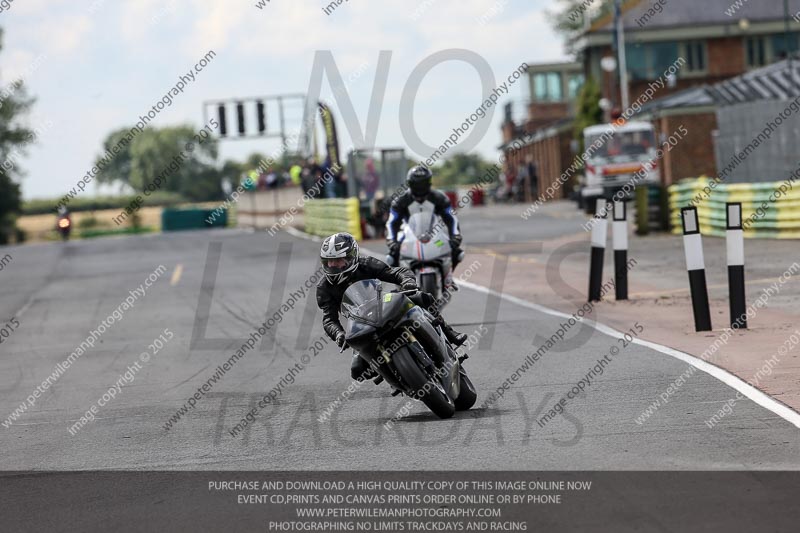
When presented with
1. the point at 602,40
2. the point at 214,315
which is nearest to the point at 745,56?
the point at 602,40

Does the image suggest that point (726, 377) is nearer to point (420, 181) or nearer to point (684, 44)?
point (420, 181)

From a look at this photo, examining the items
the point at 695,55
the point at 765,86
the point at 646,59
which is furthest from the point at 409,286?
the point at 695,55

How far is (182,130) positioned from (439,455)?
509ft

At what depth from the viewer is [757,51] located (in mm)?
62062

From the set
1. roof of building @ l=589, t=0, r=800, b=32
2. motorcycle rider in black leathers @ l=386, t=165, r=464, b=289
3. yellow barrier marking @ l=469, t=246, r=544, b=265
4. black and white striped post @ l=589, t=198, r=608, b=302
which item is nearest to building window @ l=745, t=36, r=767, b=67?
roof of building @ l=589, t=0, r=800, b=32

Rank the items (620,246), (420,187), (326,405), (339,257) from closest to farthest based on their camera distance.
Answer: (339,257) → (326,405) → (420,187) → (620,246)

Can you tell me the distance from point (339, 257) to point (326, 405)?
141 centimetres

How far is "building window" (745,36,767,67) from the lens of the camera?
61.8 m

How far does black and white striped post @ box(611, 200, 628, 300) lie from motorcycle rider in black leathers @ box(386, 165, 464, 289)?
2834 mm

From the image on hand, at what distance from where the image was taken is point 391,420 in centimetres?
896

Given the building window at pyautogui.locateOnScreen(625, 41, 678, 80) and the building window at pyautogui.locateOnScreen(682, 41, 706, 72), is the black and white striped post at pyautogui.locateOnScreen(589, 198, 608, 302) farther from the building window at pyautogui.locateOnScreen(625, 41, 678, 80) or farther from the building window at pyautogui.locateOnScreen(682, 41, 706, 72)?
the building window at pyautogui.locateOnScreen(682, 41, 706, 72)

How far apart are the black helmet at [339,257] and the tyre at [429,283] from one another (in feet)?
14.3

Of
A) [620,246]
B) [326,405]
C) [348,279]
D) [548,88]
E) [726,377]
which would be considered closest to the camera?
[348,279]

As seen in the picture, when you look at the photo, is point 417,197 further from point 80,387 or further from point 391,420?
point 391,420
